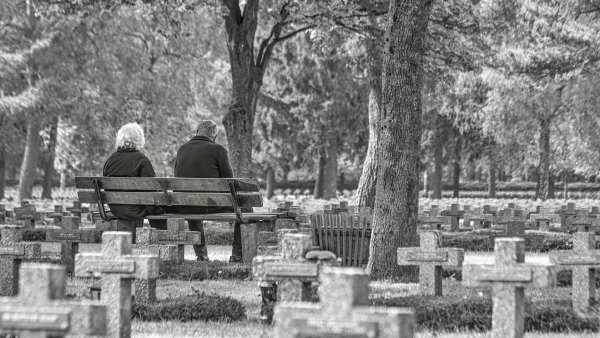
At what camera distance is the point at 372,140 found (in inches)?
874

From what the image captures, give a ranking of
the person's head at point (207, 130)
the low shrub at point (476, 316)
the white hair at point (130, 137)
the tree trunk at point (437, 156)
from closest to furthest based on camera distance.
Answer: the low shrub at point (476, 316)
the white hair at point (130, 137)
the person's head at point (207, 130)
the tree trunk at point (437, 156)

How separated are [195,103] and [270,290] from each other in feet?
119

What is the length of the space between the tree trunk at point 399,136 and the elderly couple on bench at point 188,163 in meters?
2.54

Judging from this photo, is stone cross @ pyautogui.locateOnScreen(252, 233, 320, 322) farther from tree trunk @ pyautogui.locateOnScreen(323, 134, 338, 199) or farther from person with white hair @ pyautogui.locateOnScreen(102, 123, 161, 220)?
tree trunk @ pyautogui.locateOnScreen(323, 134, 338, 199)

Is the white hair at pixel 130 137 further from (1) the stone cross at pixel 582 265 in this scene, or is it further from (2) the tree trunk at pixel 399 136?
(1) the stone cross at pixel 582 265

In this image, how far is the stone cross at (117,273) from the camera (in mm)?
6258

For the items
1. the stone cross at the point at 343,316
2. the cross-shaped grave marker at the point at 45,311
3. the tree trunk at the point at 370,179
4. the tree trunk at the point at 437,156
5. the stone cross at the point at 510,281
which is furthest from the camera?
the tree trunk at the point at 437,156

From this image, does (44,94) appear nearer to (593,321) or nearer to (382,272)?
(382,272)

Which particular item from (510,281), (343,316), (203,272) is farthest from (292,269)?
(203,272)

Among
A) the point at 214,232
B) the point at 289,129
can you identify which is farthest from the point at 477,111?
the point at 214,232

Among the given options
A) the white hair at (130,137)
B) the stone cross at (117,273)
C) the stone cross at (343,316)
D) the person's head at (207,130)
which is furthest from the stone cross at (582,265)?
the white hair at (130,137)

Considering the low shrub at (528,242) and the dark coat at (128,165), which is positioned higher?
the dark coat at (128,165)

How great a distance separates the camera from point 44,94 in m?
31.3

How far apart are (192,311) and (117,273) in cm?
208
